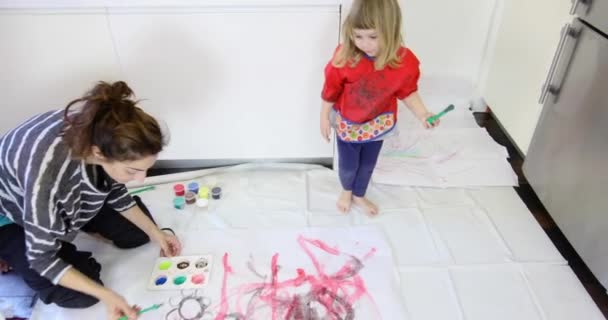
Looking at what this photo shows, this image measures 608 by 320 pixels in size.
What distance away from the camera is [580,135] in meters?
1.31

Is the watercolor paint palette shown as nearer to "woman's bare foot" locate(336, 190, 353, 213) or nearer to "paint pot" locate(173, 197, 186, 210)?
"paint pot" locate(173, 197, 186, 210)

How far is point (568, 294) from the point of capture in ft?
4.14

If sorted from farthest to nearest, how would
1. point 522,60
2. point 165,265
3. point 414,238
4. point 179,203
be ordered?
point 522,60 → point 179,203 → point 414,238 → point 165,265

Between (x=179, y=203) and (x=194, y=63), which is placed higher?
(x=194, y=63)

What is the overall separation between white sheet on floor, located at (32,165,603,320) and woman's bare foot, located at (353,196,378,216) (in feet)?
0.08

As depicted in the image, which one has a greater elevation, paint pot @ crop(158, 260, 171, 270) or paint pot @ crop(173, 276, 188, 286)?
paint pot @ crop(158, 260, 171, 270)

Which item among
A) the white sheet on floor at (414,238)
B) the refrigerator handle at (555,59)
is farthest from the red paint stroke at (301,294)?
the refrigerator handle at (555,59)

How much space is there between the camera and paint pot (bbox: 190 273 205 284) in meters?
1.27

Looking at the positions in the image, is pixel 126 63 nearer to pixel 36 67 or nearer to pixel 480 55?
pixel 36 67

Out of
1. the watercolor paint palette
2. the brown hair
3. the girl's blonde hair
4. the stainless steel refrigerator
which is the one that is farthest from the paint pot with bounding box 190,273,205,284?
the stainless steel refrigerator

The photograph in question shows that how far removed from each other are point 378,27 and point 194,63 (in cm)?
64

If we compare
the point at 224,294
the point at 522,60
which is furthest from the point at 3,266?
the point at 522,60

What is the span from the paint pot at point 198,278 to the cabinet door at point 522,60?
1.29 metres

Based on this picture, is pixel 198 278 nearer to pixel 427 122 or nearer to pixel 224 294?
pixel 224 294
